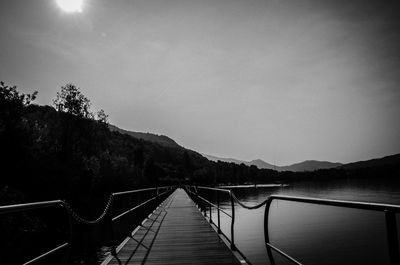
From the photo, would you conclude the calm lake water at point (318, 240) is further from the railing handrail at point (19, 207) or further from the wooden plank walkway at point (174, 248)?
the railing handrail at point (19, 207)

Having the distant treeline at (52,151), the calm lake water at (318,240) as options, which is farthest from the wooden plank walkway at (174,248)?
the calm lake water at (318,240)

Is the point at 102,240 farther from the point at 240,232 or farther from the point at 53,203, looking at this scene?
the point at 53,203

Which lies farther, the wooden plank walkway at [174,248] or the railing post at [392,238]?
the wooden plank walkway at [174,248]

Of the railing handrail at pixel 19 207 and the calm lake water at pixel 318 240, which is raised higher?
the railing handrail at pixel 19 207

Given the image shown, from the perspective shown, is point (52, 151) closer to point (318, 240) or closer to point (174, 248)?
point (318, 240)

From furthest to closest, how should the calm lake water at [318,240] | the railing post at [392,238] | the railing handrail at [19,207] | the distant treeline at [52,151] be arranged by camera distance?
the distant treeline at [52,151], the calm lake water at [318,240], the railing handrail at [19,207], the railing post at [392,238]

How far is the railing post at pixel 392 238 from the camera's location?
5.77 feet

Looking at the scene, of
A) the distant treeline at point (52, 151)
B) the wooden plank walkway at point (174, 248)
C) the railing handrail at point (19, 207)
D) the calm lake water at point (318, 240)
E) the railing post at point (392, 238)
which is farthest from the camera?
the distant treeline at point (52, 151)

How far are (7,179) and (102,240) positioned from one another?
38.4 feet

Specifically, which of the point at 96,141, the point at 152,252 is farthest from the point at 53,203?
the point at 96,141

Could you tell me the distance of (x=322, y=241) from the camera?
106ft

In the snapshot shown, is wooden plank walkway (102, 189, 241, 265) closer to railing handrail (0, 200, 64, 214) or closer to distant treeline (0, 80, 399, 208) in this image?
railing handrail (0, 200, 64, 214)

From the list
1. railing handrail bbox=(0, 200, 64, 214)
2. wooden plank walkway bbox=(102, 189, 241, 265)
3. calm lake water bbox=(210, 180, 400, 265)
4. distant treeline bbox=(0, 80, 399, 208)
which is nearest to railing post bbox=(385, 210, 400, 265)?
railing handrail bbox=(0, 200, 64, 214)

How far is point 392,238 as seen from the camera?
5.93 ft
